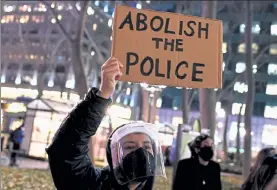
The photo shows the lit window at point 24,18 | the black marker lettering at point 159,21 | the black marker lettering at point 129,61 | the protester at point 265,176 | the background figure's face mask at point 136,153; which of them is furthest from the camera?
the lit window at point 24,18

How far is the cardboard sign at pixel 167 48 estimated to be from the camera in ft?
11.7

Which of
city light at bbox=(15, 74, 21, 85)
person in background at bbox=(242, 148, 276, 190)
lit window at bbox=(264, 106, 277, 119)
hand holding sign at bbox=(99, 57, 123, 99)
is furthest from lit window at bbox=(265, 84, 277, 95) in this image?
hand holding sign at bbox=(99, 57, 123, 99)

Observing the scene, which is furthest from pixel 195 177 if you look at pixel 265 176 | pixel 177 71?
pixel 177 71

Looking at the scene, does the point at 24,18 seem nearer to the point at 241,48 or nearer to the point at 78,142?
the point at 241,48

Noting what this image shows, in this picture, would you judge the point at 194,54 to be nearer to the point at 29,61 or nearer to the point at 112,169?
the point at 112,169

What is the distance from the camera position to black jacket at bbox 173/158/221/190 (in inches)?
228

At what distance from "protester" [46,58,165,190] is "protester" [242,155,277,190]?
1639 mm

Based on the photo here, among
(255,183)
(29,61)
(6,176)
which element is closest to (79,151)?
(255,183)

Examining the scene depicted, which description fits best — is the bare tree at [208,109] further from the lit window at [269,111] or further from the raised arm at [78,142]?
the lit window at [269,111]

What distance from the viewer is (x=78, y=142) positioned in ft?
8.35

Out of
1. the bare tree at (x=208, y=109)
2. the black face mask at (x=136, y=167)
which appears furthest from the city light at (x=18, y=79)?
the black face mask at (x=136, y=167)

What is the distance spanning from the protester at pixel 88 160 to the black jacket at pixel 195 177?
3.10 meters

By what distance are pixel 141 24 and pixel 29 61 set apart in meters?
73.8

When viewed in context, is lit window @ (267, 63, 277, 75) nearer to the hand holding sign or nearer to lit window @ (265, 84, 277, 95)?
lit window @ (265, 84, 277, 95)
